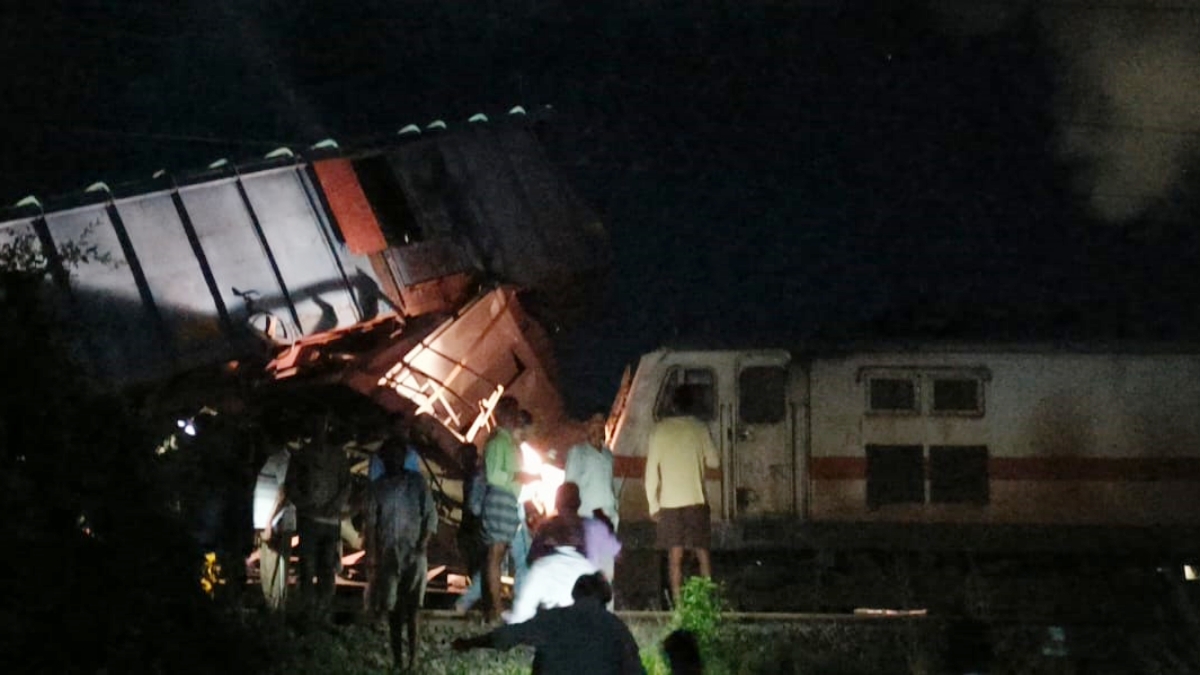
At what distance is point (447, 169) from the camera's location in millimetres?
17938

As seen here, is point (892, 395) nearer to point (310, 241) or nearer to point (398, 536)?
point (398, 536)

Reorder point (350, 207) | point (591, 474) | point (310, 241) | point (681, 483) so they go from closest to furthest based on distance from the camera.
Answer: point (591, 474), point (681, 483), point (310, 241), point (350, 207)

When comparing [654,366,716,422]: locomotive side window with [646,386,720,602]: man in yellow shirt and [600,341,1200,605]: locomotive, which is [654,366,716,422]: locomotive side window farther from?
[646,386,720,602]: man in yellow shirt

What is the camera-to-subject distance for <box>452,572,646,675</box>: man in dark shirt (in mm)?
7613

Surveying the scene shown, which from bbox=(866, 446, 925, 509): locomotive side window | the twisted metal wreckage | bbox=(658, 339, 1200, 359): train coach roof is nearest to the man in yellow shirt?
bbox=(658, 339, 1200, 359): train coach roof

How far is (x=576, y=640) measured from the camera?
764 cm

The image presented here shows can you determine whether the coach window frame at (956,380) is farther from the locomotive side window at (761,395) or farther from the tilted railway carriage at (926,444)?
the locomotive side window at (761,395)

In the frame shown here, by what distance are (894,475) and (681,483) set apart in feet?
12.7

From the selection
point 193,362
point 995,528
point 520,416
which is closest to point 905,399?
point 995,528

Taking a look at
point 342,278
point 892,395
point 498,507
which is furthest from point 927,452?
point 342,278

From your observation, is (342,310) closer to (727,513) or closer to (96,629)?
(727,513)

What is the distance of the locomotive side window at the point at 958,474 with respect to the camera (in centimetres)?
1557

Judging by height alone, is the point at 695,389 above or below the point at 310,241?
below

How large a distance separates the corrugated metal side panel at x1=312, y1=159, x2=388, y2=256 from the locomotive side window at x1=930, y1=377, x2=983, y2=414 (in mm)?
5957
